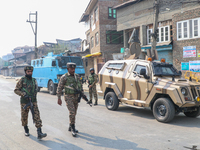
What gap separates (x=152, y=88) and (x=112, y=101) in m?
2.16

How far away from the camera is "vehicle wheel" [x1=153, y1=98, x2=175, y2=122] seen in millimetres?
6266

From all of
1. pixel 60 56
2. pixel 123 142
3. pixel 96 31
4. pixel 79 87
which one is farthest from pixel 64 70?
pixel 96 31

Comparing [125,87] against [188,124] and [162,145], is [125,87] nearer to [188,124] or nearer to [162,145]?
[188,124]

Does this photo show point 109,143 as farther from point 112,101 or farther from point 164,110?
point 112,101

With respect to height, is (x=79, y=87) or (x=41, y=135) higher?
(x=79, y=87)

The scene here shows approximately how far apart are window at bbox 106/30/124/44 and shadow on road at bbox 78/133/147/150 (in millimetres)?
21004

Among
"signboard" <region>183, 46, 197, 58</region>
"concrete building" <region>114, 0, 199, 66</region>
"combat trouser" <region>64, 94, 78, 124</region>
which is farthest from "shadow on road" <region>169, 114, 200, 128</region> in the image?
"concrete building" <region>114, 0, 199, 66</region>

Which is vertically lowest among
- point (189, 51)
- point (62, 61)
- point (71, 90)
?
point (71, 90)

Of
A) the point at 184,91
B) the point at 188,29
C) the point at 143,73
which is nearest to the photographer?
the point at 184,91

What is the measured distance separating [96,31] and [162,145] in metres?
A: 22.9

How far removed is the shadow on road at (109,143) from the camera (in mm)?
4469

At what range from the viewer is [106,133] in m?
5.41

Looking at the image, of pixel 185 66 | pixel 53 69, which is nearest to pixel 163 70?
pixel 53 69

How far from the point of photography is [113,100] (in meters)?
8.39
